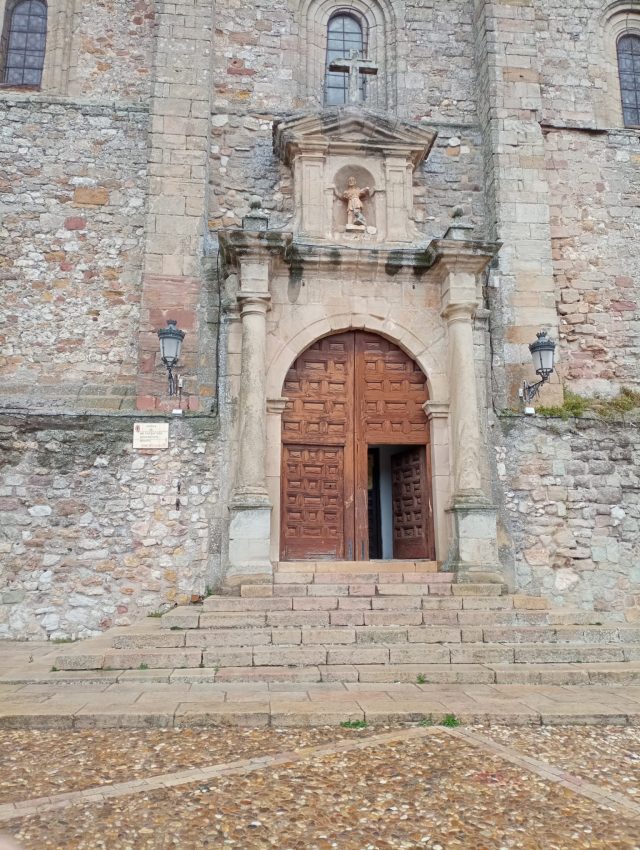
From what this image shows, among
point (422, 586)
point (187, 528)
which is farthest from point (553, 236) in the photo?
point (187, 528)

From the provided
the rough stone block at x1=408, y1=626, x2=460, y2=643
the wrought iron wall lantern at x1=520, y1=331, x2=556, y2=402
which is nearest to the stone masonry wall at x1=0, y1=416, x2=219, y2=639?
the rough stone block at x1=408, y1=626, x2=460, y2=643

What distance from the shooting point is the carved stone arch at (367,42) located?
→ 9680mm

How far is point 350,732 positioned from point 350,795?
3.12 feet

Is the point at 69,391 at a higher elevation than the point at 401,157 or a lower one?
lower

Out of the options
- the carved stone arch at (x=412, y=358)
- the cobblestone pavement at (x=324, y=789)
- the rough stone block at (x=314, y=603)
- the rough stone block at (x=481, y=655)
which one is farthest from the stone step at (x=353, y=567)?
the cobblestone pavement at (x=324, y=789)

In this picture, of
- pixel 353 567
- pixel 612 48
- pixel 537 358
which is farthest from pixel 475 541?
pixel 612 48

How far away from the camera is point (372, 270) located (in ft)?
26.5

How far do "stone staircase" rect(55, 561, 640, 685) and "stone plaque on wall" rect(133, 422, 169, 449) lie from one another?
1.82 meters

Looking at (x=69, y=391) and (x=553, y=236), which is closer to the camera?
(x=69, y=391)

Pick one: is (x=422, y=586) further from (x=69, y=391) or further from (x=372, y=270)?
(x=69, y=391)

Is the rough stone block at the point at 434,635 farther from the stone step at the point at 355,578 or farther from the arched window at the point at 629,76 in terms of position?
the arched window at the point at 629,76

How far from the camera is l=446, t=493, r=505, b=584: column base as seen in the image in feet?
22.9

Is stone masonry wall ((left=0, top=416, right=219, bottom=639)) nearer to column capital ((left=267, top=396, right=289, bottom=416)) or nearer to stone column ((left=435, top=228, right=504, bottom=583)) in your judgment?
column capital ((left=267, top=396, right=289, bottom=416))

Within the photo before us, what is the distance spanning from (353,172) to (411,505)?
4.41 m
